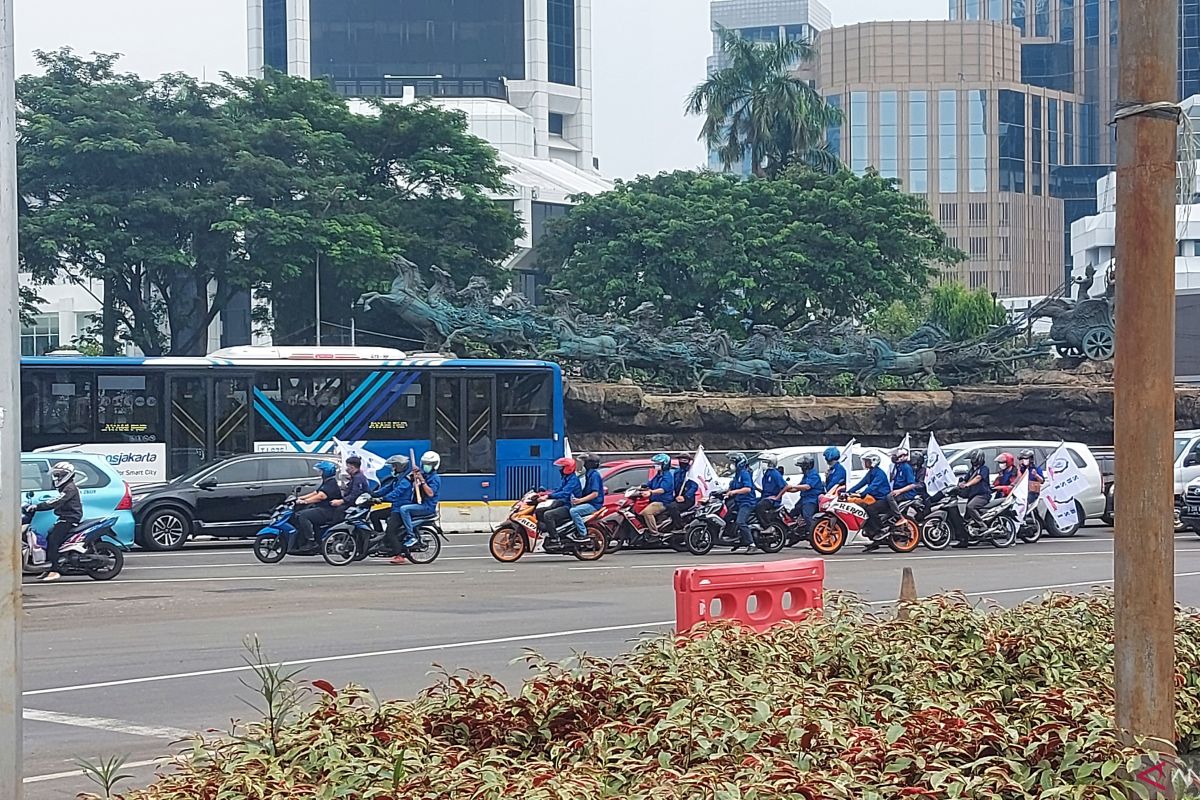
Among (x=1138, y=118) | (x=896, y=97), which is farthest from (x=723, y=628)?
(x=896, y=97)

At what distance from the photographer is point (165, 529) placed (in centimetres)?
2203

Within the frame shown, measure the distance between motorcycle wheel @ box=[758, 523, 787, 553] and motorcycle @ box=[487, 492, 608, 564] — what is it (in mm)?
2373

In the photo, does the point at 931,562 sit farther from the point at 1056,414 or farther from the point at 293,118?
the point at 293,118

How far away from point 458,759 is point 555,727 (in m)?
0.68

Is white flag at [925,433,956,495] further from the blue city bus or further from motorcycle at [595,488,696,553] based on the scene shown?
the blue city bus

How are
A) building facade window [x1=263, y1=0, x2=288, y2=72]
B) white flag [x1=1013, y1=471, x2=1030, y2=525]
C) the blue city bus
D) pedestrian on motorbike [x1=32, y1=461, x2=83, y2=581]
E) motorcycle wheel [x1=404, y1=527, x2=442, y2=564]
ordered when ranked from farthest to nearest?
building facade window [x1=263, y1=0, x2=288, y2=72] → the blue city bus → white flag [x1=1013, y1=471, x2=1030, y2=525] → motorcycle wheel [x1=404, y1=527, x2=442, y2=564] → pedestrian on motorbike [x1=32, y1=461, x2=83, y2=581]

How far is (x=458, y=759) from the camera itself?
545 centimetres

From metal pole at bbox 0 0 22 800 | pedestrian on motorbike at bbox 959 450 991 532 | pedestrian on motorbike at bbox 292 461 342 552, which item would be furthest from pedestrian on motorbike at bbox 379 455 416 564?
metal pole at bbox 0 0 22 800

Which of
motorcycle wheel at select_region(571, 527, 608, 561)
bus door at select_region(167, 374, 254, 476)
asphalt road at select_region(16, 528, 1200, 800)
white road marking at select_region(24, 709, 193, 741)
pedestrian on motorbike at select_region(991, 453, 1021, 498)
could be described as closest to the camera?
white road marking at select_region(24, 709, 193, 741)

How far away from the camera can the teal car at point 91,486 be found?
1892 centimetres

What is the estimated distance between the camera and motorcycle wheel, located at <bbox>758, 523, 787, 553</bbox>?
2119 cm

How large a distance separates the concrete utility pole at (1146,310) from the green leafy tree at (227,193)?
41.0 metres

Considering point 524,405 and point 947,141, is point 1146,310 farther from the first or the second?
point 947,141

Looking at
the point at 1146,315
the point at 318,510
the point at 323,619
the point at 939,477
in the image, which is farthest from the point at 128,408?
the point at 1146,315
